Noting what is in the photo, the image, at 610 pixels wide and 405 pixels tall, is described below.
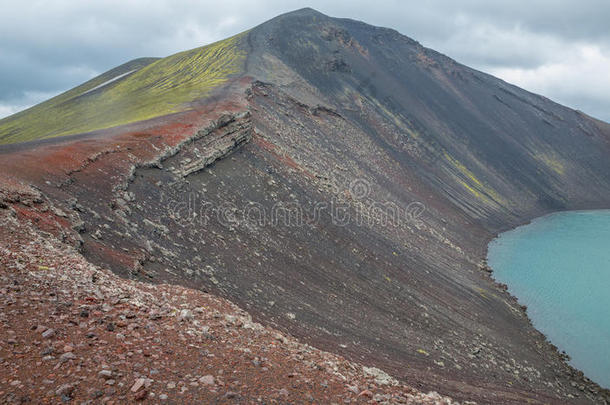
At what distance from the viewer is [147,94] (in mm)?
54156

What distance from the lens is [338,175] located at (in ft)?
138

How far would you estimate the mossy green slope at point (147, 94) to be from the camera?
146ft

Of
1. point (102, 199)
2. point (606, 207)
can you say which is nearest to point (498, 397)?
point (102, 199)

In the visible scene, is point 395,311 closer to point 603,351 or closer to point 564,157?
point 603,351

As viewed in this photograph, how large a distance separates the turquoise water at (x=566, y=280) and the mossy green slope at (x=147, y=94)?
124 feet

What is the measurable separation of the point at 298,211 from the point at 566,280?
32459 millimetres

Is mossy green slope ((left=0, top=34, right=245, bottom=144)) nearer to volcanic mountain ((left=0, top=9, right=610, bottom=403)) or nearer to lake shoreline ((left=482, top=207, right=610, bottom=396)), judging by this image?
volcanic mountain ((left=0, top=9, right=610, bottom=403))

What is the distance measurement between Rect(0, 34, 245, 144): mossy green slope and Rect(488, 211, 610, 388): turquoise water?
37686 millimetres

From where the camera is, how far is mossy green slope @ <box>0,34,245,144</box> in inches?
1753

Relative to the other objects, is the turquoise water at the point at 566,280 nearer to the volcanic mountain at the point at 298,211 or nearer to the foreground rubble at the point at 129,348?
the volcanic mountain at the point at 298,211

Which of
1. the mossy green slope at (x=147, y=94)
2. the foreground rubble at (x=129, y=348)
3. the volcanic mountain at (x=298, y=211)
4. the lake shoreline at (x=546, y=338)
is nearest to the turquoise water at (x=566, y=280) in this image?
the lake shoreline at (x=546, y=338)

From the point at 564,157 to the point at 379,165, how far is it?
74532mm

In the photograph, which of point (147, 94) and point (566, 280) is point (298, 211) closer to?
point (566, 280)

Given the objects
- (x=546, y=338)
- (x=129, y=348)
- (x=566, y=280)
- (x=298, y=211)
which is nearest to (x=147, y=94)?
(x=298, y=211)
